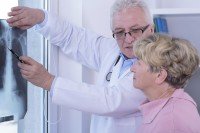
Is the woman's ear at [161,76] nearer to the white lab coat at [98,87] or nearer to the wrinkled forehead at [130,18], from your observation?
the white lab coat at [98,87]

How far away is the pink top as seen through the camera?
1020 millimetres

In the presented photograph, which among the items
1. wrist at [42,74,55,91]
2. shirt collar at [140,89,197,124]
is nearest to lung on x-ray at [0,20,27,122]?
wrist at [42,74,55,91]

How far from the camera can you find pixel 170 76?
3.55ft

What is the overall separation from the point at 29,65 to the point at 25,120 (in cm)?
36

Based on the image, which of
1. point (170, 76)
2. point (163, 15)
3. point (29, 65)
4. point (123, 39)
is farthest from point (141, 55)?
point (163, 15)

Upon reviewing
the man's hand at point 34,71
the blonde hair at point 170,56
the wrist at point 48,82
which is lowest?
the wrist at point 48,82

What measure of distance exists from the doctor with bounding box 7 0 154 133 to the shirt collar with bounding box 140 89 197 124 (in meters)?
0.11

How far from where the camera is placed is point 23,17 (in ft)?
4.03

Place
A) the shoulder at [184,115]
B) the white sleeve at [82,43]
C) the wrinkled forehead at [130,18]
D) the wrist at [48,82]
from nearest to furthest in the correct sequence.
→ the shoulder at [184,115] → the wrist at [48,82] → the wrinkled forehead at [130,18] → the white sleeve at [82,43]

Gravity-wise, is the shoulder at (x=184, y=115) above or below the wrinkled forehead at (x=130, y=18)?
below

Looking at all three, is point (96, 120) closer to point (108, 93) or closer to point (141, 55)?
point (108, 93)

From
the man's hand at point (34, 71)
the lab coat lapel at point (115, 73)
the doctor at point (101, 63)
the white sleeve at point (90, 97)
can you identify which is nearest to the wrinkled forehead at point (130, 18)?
the doctor at point (101, 63)

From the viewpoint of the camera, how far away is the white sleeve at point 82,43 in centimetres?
145

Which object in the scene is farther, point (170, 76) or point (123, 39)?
point (123, 39)
